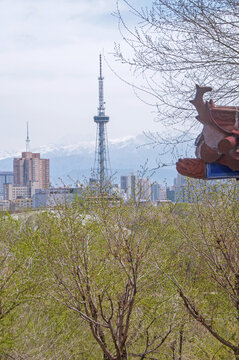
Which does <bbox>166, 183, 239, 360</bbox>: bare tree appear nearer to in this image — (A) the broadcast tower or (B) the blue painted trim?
(B) the blue painted trim

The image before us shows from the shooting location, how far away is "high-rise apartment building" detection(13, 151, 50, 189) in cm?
10069

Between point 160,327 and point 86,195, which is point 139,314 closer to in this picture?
point 160,327

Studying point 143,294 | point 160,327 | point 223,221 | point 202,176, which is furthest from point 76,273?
point 202,176

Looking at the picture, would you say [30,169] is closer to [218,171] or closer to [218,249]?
[218,249]

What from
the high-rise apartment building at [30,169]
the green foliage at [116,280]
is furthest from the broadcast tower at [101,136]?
the green foliage at [116,280]

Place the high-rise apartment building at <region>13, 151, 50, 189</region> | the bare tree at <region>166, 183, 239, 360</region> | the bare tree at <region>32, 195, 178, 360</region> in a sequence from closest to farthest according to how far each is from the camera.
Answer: the bare tree at <region>166, 183, 239, 360</region>
the bare tree at <region>32, 195, 178, 360</region>
the high-rise apartment building at <region>13, 151, 50, 189</region>

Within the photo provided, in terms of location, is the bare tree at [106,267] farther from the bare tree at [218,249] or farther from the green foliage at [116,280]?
the bare tree at [218,249]

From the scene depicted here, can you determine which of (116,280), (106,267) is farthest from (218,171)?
(106,267)

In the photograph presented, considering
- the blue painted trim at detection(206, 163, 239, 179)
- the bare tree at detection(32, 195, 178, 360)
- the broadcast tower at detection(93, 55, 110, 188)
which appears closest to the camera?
the blue painted trim at detection(206, 163, 239, 179)

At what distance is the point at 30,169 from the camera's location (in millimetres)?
101500

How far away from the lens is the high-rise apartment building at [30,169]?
100688 mm

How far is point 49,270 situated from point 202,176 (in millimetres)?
5637

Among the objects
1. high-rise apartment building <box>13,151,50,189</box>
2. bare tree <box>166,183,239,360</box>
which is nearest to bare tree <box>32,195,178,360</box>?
bare tree <box>166,183,239,360</box>

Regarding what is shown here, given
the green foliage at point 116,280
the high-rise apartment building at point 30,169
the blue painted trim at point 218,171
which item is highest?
the high-rise apartment building at point 30,169
